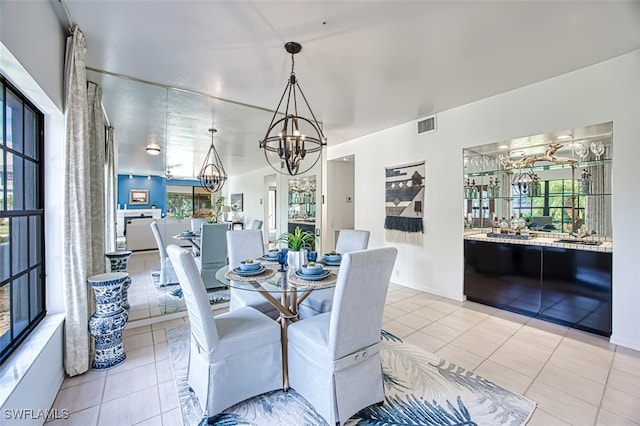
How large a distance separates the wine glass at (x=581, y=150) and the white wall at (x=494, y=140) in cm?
41

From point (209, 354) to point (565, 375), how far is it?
271cm

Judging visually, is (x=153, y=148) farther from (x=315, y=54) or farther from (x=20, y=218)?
(x=315, y=54)

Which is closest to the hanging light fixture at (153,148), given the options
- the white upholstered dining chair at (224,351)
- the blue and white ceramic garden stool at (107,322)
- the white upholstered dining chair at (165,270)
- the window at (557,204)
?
the white upholstered dining chair at (165,270)

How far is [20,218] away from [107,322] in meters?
1.03

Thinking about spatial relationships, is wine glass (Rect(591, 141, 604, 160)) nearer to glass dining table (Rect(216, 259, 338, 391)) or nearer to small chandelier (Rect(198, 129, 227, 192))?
glass dining table (Rect(216, 259, 338, 391))

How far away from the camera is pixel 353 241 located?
3336 mm

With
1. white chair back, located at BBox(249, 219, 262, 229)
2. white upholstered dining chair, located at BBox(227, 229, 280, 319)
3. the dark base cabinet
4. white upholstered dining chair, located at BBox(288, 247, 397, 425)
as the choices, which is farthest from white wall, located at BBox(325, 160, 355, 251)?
white upholstered dining chair, located at BBox(288, 247, 397, 425)

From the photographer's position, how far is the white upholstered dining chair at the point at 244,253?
106 inches

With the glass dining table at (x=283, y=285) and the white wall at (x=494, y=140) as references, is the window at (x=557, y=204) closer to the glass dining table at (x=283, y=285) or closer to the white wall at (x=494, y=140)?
the white wall at (x=494, y=140)

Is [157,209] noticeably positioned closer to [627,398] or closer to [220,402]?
[220,402]

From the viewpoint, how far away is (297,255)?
2.45 m

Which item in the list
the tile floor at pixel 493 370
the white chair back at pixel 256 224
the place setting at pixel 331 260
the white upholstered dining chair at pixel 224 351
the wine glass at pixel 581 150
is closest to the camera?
the white upholstered dining chair at pixel 224 351

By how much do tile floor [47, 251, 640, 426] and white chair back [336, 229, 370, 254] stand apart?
0.95 metres

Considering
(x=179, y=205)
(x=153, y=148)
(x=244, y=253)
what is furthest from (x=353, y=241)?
(x=153, y=148)
